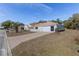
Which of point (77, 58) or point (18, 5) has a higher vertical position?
point (18, 5)

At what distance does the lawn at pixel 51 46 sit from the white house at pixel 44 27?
74mm

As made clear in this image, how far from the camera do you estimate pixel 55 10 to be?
16.9 ft

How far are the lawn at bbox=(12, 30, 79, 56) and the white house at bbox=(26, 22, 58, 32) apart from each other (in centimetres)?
7

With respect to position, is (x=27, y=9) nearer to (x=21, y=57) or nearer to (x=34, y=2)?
(x=34, y=2)

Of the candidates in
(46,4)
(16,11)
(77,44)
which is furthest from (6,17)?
(77,44)

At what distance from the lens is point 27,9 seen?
202 inches

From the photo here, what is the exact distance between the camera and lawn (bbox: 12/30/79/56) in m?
5.12

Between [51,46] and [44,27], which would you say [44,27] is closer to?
[44,27]

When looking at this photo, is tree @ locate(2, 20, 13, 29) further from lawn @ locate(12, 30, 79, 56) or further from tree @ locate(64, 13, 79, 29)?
tree @ locate(64, 13, 79, 29)

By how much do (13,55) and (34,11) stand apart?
0.50m

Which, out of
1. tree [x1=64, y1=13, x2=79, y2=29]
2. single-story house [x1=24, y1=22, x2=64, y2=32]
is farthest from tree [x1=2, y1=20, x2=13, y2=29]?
tree [x1=64, y1=13, x2=79, y2=29]

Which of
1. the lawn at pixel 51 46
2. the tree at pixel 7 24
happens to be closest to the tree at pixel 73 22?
the lawn at pixel 51 46

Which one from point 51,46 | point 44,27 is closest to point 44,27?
point 44,27

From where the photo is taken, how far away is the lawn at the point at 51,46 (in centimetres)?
512
